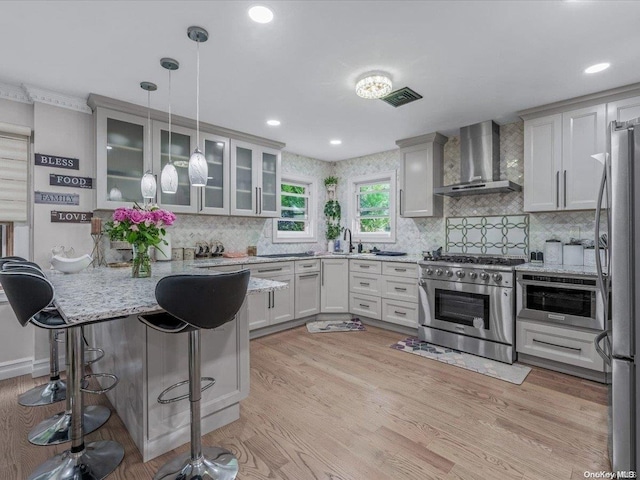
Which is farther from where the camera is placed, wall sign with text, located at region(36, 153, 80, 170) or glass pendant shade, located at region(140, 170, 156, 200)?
wall sign with text, located at region(36, 153, 80, 170)

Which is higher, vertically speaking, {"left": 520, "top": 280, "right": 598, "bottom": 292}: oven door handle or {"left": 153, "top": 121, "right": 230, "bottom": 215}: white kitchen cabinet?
{"left": 153, "top": 121, "right": 230, "bottom": 215}: white kitchen cabinet

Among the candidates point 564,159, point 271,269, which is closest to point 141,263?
point 271,269

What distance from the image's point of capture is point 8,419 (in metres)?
2.05

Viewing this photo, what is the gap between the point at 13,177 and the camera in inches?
110

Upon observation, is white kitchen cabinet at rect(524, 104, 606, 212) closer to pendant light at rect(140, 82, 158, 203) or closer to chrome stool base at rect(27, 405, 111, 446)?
pendant light at rect(140, 82, 158, 203)

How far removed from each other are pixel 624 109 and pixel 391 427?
3.25 metres

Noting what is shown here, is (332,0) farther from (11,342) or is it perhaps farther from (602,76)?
(11,342)

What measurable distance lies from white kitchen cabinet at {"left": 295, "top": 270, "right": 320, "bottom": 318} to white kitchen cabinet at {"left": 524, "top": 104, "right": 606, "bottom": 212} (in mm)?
2612

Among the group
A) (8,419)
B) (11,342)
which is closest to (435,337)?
(8,419)

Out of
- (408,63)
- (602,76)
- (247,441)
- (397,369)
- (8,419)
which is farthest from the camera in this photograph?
(397,369)

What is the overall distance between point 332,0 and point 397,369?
9.19 feet

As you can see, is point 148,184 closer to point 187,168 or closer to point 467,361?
point 187,168

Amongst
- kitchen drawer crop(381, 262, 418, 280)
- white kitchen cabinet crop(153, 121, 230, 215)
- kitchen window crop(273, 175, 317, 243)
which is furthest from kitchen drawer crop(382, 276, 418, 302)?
white kitchen cabinet crop(153, 121, 230, 215)

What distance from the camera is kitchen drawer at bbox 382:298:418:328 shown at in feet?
12.3
